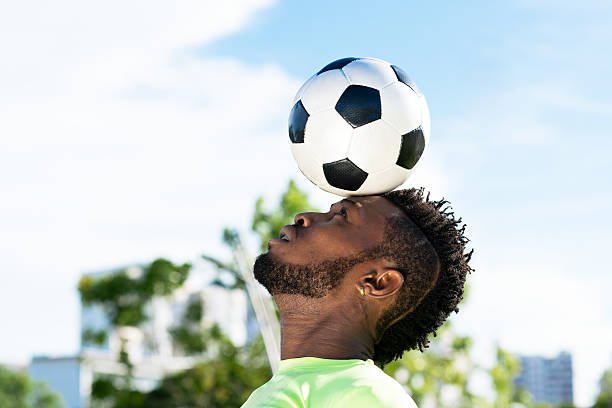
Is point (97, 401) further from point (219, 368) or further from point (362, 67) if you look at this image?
point (362, 67)

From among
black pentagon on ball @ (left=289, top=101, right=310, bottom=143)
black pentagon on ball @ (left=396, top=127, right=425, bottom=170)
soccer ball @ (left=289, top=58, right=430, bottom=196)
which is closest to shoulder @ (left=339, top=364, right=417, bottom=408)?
soccer ball @ (left=289, top=58, right=430, bottom=196)

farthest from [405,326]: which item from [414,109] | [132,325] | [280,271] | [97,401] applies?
[132,325]

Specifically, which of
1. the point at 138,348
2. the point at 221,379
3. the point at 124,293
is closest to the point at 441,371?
the point at 221,379

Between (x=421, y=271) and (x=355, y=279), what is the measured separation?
24 cm

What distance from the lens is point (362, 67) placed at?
3996mm

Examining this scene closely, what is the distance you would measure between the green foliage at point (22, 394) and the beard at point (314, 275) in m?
57.3

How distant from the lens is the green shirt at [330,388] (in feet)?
9.71

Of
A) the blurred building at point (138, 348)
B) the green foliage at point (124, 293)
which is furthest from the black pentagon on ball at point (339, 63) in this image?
the green foliage at point (124, 293)

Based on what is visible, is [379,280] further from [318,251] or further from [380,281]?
[318,251]

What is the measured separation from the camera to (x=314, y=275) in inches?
132

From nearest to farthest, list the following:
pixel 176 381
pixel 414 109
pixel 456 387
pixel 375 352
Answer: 1. pixel 375 352
2. pixel 414 109
3. pixel 456 387
4. pixel 176 381

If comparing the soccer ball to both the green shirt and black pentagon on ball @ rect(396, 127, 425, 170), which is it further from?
the green shirt

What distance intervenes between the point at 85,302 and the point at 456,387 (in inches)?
747

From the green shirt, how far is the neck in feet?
0.21
